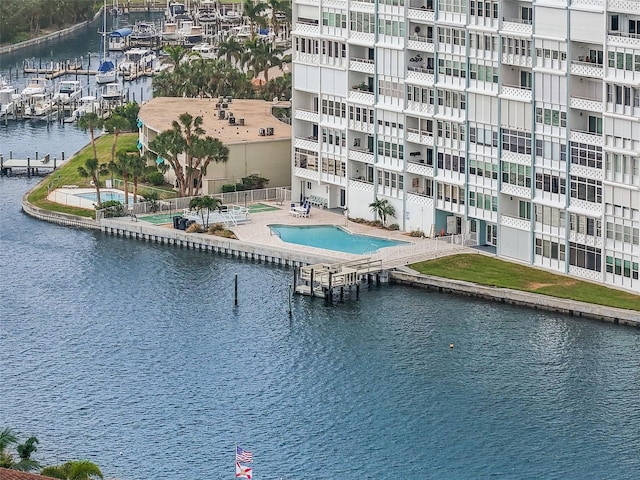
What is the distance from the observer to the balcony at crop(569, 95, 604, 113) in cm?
18012

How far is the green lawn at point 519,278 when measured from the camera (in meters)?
178

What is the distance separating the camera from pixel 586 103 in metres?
181

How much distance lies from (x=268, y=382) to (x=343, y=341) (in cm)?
1264

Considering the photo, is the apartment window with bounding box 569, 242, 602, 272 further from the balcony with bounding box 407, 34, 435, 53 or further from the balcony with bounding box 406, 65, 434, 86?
the balcony with bounding box 407, 34, 435, 53

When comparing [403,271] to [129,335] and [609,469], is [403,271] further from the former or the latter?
[609,469]

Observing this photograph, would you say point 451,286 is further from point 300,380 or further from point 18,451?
point 18,451

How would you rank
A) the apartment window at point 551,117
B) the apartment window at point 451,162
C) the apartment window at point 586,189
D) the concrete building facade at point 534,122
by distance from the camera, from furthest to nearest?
the apartment window at point 451,162 → the apartment window at point 551,117 → the apartment window at point 586,189 → the concrete building facade at point 534,122

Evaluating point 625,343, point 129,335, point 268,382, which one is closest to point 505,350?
point 625,343

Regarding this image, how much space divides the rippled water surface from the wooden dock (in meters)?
1.70

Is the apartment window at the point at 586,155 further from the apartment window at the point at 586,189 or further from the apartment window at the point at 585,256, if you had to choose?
the apartment window at the point at 585,256

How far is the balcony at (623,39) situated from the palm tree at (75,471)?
6650 cm

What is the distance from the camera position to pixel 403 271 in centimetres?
18862

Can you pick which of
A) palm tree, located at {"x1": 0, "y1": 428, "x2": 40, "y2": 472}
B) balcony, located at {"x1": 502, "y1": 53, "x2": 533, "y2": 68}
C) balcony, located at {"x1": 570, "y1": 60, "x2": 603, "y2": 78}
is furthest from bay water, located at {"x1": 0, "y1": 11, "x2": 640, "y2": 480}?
balcony, located at {"x1": 502, "y1": 53, "x2": 533, "y2": 68}

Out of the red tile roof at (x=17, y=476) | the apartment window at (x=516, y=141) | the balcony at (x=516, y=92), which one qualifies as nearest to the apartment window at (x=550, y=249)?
the apartment window at (x=516, y=141)
